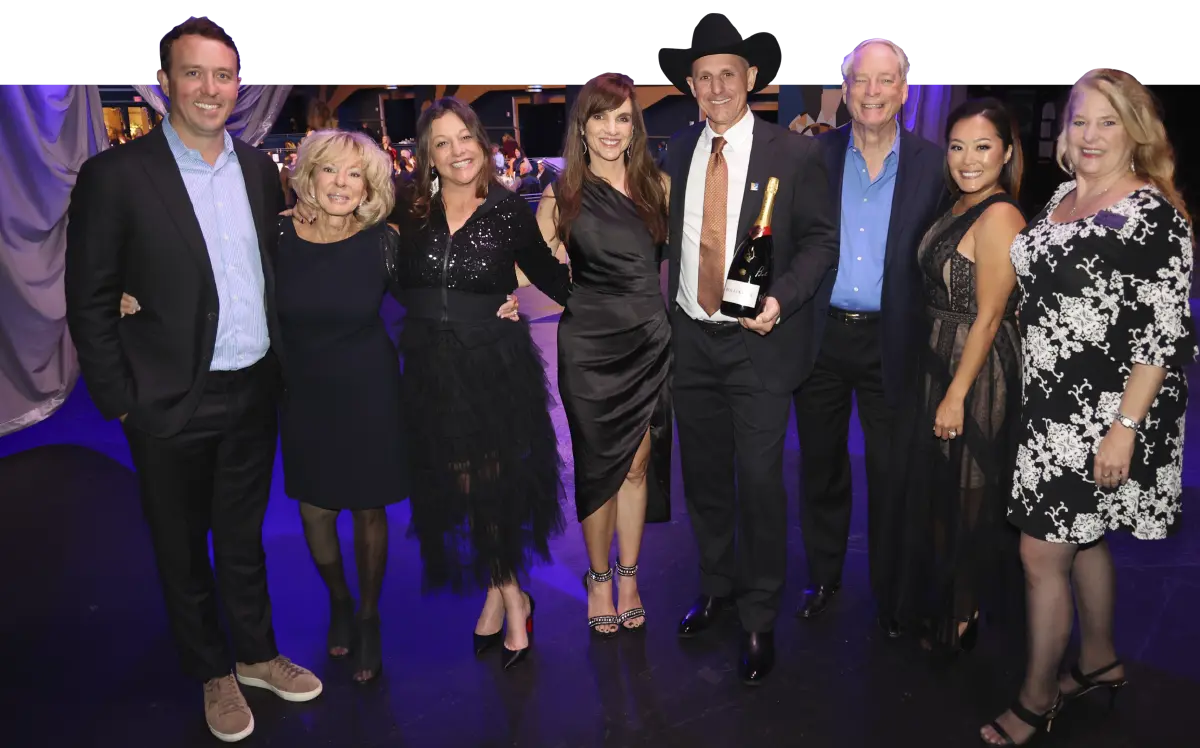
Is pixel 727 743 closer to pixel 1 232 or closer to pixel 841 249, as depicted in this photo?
pixel 841 249

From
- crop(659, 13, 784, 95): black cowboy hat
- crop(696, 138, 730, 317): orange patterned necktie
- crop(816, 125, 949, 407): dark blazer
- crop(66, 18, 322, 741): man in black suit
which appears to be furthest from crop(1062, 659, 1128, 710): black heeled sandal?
crop(66, 18, 322, 741): man in black suit

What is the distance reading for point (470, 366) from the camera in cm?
272

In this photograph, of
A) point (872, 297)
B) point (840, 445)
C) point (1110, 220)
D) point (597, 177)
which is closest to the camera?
point (1110, 220)

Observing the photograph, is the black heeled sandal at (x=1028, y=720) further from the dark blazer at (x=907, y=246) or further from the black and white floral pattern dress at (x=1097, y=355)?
the dark blazer at (x=907, y=246)

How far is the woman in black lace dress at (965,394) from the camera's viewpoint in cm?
260

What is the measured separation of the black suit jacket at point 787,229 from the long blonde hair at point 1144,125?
76cm

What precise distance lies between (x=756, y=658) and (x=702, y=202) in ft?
4.43

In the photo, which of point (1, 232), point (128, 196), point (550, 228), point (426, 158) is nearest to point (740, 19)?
point (550, 228)

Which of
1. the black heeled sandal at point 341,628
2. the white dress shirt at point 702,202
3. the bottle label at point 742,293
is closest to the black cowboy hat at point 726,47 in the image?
the white dress shirt at point 702,202

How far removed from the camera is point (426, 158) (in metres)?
2.71

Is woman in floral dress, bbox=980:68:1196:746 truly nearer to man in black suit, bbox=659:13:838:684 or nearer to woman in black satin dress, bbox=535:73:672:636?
man in black suit, bbox=659:13:838:684

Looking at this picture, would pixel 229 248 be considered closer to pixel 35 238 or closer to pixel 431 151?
pixel 431 151

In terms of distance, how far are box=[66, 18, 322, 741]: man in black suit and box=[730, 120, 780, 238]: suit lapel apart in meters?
1.31

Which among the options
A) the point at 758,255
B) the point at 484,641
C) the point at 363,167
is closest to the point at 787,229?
the point at 758,255
